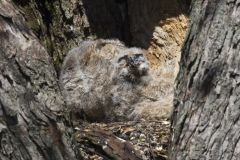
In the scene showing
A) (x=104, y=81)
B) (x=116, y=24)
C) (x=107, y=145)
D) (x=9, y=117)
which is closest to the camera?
(x=9, y=117)

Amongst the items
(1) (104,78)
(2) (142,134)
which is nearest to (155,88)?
(1) (104,78)

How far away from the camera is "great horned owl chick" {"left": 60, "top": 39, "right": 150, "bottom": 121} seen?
5.48 metres

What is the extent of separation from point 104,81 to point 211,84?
2.34 m

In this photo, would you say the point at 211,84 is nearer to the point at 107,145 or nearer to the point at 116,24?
the point at 107,145

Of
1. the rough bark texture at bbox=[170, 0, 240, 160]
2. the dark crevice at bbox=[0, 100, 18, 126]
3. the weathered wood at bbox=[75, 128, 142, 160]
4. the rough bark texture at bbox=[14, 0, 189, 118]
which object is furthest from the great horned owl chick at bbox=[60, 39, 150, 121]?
the dark crevice at bbox=[0, 100, 18, 126]

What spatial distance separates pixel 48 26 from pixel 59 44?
0.18 meters

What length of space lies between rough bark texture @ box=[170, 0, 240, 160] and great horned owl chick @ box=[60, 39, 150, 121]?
6.84ft

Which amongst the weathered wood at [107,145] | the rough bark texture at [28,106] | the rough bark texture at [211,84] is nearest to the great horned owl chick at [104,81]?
the weathered wood at [107,145]

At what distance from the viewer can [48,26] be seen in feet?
19.8

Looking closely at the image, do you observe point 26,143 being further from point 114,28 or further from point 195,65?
point 114,28

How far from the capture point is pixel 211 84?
10.7 ft

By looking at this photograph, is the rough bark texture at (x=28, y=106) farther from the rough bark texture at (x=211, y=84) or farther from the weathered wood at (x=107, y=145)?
the weathered wood at (x=107, y=145)

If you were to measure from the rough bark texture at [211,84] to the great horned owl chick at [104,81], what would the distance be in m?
2.09

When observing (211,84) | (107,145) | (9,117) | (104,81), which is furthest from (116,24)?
(9,117)
